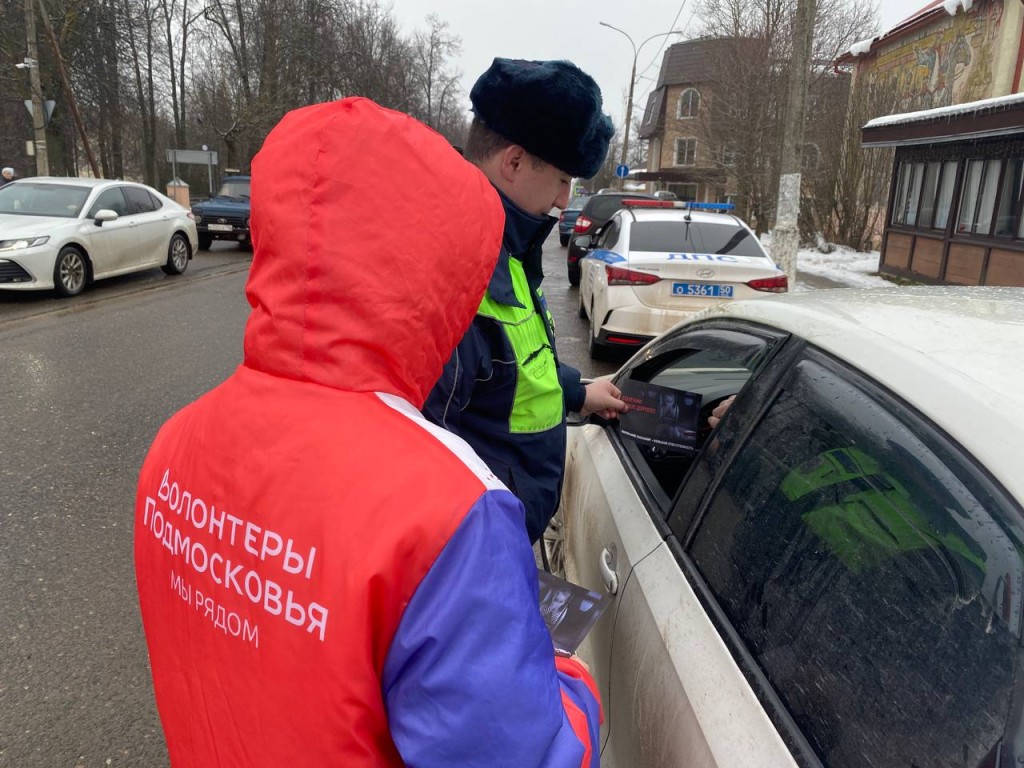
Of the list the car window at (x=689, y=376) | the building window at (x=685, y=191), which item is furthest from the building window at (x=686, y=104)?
the car window at (x=689, y=376)

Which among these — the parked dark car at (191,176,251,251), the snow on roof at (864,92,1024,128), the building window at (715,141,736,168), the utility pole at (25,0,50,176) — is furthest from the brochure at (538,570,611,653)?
the building window at (715,141,736,168)

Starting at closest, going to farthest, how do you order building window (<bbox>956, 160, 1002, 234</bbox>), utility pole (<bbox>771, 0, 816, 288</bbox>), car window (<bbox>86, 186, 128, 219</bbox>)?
car window (<bbox>86, 186, 128, 219</bbox>), utility pole (<bbox>771, 0, 816, 288</bbox>), building window (<bbox>956, 160, 1002, 234</bbox>)

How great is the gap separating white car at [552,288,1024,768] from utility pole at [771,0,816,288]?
396 inches

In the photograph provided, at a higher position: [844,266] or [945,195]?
[945,195]

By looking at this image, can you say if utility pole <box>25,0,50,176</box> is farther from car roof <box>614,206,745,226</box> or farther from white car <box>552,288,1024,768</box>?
white car <box>552,288,1024,768</box>

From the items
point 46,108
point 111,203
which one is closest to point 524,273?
point 111,203

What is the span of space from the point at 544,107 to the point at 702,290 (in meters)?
5.50

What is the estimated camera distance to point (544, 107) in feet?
5.84

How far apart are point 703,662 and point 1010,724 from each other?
512 mm

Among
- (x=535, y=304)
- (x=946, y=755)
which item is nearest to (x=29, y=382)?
(x=535, y=304)

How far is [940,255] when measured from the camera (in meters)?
14.8

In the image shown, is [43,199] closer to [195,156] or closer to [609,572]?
[609,572]

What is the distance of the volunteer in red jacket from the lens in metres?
0.85

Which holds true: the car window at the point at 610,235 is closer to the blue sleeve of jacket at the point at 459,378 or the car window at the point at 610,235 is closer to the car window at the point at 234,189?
the blue sleeve of jacket at the point at 459,378
